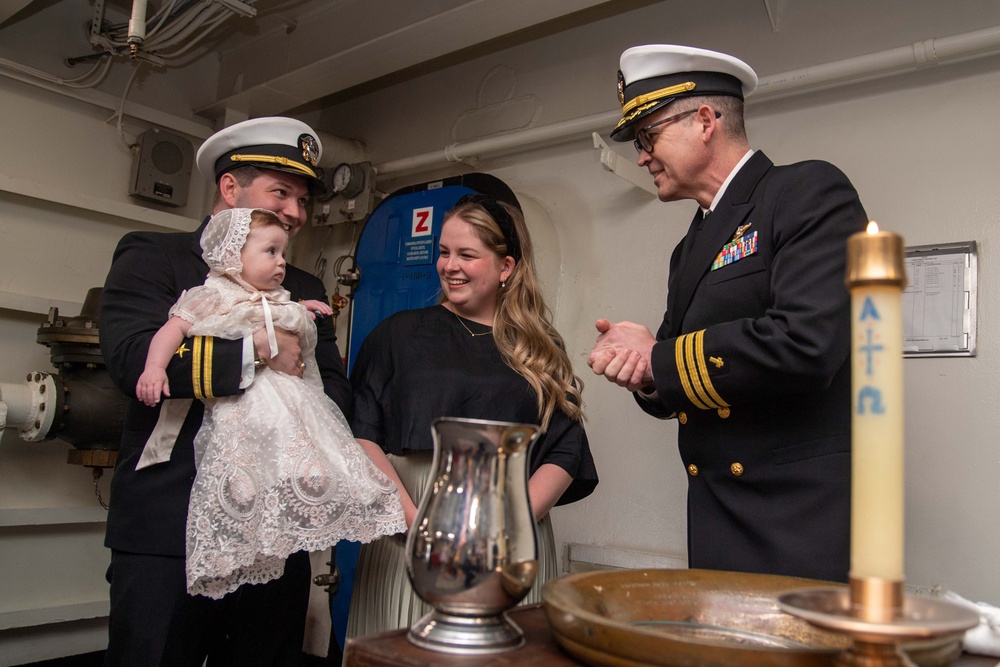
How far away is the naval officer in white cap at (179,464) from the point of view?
1.81 meters

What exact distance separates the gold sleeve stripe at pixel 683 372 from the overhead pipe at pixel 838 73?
156 cm

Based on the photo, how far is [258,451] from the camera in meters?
1.79

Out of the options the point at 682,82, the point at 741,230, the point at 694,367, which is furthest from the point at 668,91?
the point at 694,367

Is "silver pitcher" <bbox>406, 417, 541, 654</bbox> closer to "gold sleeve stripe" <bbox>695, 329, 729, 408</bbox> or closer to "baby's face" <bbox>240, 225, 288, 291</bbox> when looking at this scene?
"gold sleeve stripe" <bbox>695, 329, 729, 408</bbox>

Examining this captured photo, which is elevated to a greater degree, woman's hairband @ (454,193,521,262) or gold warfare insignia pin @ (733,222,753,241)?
woman's hairband @ (454,193,521,262)

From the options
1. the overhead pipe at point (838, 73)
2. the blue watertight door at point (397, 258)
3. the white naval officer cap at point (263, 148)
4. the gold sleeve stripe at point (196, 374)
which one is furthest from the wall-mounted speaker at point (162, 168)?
the gold sleeve stripe at point (196, 374)

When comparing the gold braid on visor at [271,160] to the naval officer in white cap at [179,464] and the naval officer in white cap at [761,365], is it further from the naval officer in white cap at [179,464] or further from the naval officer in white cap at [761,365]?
the naval officer in white cap at [761,365]

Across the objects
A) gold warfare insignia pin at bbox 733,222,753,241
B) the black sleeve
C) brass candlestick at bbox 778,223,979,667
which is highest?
gold warfare insignia pin at bbox 733,222,753,241

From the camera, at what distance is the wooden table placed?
0.65 meters

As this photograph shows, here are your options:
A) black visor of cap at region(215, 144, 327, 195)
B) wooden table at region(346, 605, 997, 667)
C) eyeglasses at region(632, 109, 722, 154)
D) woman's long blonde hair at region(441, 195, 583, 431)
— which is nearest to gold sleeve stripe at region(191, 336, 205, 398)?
black visor of cap at region(215, 144, 327, 195)

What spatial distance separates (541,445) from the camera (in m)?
2.27

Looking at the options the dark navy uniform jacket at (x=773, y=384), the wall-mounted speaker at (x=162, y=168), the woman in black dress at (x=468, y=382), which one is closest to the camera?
the dark navy uniform jacket at (x=773, y=384)

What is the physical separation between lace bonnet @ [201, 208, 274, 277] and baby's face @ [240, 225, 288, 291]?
2 centimetres

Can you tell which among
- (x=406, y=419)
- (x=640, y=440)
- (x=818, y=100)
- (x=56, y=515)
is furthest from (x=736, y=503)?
(x=56, y=515)
